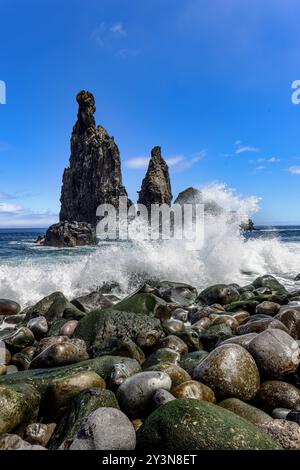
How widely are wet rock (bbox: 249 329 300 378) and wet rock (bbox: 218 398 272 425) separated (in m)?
0.71

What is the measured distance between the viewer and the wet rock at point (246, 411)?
3290mm

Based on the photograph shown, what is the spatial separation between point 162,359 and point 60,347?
1.47 meters

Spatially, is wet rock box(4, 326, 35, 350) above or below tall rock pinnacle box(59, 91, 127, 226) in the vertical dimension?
below

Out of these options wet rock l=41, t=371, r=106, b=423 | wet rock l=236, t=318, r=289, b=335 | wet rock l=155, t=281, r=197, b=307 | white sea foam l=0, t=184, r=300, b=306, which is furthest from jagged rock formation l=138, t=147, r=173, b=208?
wet rock l=41, t=371, r=106, b=423

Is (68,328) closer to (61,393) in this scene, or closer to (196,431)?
(61,393)

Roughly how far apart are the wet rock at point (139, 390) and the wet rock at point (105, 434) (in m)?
0.51

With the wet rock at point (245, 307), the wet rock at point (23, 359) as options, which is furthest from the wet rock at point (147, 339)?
the wet rock at point (245, 307)

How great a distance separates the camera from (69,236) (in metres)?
36.6

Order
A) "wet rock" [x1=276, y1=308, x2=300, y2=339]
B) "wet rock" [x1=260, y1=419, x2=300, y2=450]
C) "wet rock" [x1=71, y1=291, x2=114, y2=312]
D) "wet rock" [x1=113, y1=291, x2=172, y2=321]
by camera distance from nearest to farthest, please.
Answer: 1. "wet rock" [x1=260, y1=419, x2=300, y2=450]
2. "wet rock" [x1=276, y1=308, x2=300, y2=339]
3. "wet rock" [x1=113, y1=291, x2=172, y2=321]
4. "wet rock" [x1=71, y1=291, x2=114, y2=312]

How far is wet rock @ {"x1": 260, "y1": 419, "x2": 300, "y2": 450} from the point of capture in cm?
292

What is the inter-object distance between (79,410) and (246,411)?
1628 mm

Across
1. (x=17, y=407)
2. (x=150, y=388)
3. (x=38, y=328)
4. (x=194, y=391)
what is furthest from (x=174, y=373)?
(x=38, y=328)

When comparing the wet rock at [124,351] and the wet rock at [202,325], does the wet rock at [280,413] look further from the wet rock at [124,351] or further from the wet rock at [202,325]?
the wet rock at [202,325]

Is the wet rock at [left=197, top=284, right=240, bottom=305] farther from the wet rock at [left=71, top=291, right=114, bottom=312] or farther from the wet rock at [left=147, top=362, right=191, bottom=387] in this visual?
the wet rock at [left=147, top=362, right=191, bottom=387]
